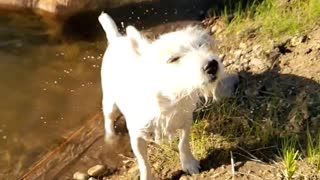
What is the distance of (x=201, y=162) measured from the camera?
4.41 metres

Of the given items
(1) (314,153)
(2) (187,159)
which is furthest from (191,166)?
(1) (314,153)

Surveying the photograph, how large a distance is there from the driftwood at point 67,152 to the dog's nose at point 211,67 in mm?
2204

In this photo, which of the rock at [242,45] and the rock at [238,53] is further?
the rock at [242,45]

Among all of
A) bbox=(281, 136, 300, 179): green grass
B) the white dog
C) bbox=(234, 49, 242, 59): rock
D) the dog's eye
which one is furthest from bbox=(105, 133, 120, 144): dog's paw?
the dog's eye

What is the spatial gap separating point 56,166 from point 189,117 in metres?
1.62

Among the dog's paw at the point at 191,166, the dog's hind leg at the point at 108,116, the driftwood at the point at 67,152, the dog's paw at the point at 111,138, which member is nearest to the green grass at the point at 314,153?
the dog's paw at the point at 191,166

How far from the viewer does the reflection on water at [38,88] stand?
523cm

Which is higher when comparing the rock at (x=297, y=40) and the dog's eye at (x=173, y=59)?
the dog's eye at (x=173, y=59)

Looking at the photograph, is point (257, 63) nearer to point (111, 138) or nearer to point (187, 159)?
point (187, 159)

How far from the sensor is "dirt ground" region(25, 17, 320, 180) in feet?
13.6

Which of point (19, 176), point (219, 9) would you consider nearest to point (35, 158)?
point (19, 176)

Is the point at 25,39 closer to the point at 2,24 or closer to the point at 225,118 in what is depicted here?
the point at 2,24

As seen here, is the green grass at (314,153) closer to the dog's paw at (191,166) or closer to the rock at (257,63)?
the dog's paw at (191,166)

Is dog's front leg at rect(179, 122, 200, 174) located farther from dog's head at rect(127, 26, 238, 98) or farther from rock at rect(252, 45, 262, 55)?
rock at rect(252, 45, 262, 55)
